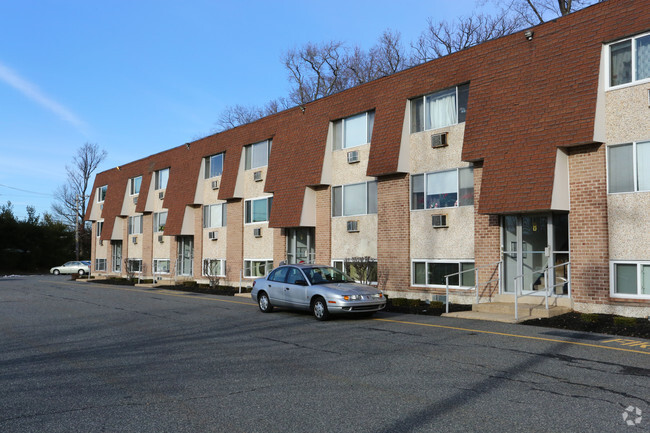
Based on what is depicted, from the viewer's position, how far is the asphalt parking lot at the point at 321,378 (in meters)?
5.82

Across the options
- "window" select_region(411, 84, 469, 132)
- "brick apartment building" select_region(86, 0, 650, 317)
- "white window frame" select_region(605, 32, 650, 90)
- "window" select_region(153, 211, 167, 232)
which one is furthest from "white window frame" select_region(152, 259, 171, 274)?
"white window frame" select_region(605, 32, 650, 90)

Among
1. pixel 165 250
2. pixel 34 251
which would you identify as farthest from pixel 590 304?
pixel 34 251

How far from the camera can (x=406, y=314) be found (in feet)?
51.6

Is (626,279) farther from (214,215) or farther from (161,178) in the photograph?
(161,178)

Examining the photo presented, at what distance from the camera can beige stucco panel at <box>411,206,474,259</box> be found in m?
17.2

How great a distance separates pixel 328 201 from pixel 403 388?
15713 millimetres

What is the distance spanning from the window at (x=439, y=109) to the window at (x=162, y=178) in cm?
2108

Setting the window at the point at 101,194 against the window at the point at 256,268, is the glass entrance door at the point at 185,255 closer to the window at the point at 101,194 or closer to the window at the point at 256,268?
the window at the point at 256,268

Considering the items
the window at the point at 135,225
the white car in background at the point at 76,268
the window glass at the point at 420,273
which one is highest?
the window at the point at 135,225

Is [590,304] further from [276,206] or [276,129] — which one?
[276,129]

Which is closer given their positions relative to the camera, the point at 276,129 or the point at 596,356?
the point at 596,356

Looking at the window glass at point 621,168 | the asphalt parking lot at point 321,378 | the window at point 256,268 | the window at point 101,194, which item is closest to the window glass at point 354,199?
the window at point 256,268

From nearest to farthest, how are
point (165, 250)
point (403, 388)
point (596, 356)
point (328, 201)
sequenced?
1. point (403, 388)
2. point (596, 356)
3. point (328, 201)
4. point (165, 250)

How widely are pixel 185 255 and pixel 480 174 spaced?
21.8 meters
